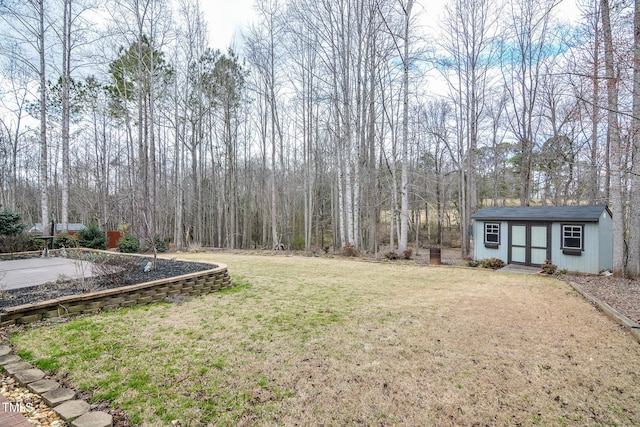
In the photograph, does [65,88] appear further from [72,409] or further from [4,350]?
[72,409]

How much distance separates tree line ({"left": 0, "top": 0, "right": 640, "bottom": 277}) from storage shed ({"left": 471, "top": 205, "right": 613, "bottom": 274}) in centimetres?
65

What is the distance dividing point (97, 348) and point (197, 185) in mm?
16210

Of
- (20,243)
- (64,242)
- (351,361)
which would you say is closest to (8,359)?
(351,361)

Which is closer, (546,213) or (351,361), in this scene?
(351,361)

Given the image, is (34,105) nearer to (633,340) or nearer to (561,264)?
(633,340)

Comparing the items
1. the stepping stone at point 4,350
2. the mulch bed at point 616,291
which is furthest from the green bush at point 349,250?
the stepping stone at point 4,350

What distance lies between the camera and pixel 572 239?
8.92m

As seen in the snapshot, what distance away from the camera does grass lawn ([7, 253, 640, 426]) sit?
2.14 m

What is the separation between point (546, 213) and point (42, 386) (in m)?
11.7

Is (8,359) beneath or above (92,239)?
beneath

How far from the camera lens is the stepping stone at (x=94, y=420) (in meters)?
1.88

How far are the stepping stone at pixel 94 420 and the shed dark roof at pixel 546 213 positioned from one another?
1099 centimetres

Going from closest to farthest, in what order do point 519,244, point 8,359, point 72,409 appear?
point 72,409 < point 8,359 < point 519,244

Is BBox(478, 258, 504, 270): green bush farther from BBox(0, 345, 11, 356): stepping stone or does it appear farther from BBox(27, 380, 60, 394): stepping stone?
BBox(0, 345, 11, 356): stepping stone
